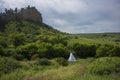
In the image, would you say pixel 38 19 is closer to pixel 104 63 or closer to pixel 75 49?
pixel 75 49

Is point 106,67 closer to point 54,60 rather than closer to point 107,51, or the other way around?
point 54,60

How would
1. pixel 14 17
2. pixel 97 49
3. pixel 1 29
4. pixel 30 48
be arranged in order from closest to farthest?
pixel 30 48
pixel 97 49
pixel 1 29
pixel 14 17

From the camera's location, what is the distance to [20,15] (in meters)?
105

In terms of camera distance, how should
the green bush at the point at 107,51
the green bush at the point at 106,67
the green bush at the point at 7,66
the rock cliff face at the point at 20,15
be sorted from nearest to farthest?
the green bush at the point at 106,67 < the green bush at the point at 7,66 < the green bush at the point at 107,51 < the rock cliff face at the point at 20,15

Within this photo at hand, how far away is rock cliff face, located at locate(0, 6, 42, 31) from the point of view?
94.5 meters

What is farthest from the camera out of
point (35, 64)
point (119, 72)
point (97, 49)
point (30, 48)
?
point (97, 49)

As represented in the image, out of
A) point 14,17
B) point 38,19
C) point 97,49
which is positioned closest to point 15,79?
point 97,49

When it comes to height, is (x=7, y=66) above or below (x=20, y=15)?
below

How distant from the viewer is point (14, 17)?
99625 millimetres

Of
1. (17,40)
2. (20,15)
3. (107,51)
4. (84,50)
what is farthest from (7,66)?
(20,15)

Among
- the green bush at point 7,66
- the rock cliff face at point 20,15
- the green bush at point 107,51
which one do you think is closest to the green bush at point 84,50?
the green bush at point 107,51

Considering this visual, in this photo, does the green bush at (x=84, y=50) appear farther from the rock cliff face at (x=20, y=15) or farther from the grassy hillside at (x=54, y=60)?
the rock cliff face at (x=20, y=15)

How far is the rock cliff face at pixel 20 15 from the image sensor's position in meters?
94.5

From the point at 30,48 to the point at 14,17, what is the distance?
54.7 meters
